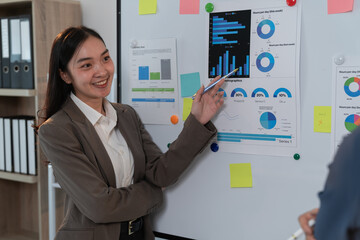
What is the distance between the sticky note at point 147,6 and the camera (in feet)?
5.26

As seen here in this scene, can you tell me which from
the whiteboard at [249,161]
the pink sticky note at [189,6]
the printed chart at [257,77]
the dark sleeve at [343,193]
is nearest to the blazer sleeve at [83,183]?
the whiteboard at [249,161]

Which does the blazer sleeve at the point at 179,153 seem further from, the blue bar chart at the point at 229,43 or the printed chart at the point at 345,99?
the printed chart at the point at 345,99

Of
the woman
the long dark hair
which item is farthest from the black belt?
the long dark hair

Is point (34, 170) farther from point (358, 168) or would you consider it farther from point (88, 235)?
point (358, 168)

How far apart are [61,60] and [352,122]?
1.01m

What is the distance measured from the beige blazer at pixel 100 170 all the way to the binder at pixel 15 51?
730 millimetres

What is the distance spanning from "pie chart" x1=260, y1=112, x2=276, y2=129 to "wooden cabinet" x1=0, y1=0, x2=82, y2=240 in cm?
115

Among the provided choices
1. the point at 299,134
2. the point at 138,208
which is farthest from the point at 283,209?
the point at 138,208

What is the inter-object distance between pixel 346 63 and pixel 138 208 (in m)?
0.84

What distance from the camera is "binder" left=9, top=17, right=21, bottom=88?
2021 mm

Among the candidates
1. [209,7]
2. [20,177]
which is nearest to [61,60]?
[209,7]

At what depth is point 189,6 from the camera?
1.51m

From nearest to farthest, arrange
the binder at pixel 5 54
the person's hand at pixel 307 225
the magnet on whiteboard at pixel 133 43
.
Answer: the person's hand at pixel 307 225 < the magnet on whiteboard at pixel 133 43 < the binder at pixel 5 54

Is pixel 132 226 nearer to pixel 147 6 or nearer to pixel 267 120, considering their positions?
pixel 267 120
